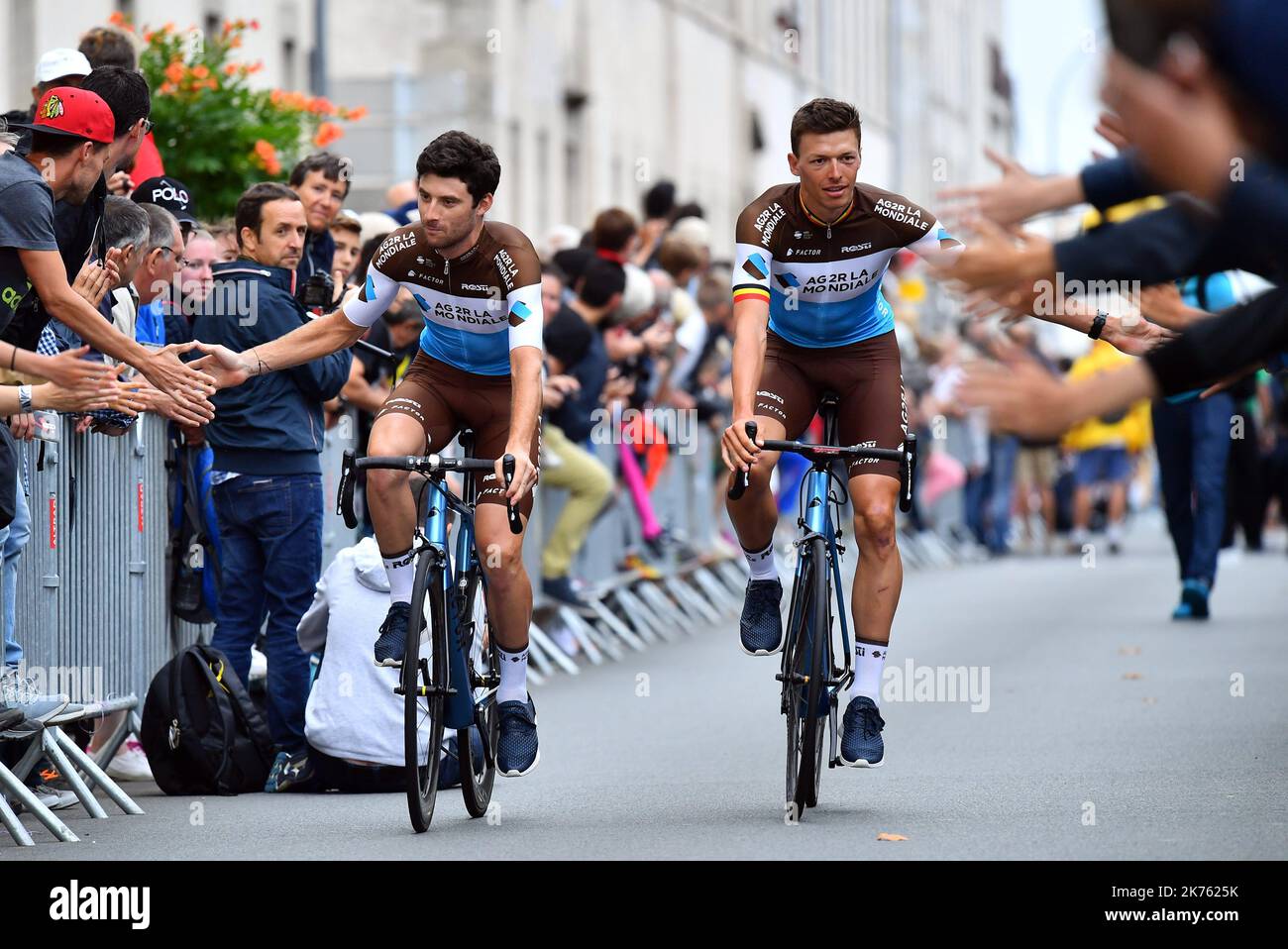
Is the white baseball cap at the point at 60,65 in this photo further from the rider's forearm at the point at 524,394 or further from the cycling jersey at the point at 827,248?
the cycling jersey at the point at 827,248

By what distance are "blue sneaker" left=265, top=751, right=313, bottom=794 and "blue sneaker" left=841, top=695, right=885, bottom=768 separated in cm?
232

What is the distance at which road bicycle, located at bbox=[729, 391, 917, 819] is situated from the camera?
29.0 feet

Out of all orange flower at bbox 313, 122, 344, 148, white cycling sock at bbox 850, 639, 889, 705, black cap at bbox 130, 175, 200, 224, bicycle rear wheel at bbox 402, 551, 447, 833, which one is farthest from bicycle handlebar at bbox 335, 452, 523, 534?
orange flower at bbox 313, 122, 344, 148

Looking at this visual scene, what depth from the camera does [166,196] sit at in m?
11.1

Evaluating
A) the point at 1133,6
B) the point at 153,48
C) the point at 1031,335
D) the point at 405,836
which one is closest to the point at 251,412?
the point at 405,836

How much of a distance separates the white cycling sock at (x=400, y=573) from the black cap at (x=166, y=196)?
9.18ft

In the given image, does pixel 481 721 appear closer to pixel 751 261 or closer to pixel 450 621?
pixel 450 621

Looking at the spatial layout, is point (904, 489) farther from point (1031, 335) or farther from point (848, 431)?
point (1031, 335)

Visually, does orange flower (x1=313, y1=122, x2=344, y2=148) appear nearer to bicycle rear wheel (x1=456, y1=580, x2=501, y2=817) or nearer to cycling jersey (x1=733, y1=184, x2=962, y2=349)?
cycling jersey (x1=733, y1=184, x2=962, y2=349)

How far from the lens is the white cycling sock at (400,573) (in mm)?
8836

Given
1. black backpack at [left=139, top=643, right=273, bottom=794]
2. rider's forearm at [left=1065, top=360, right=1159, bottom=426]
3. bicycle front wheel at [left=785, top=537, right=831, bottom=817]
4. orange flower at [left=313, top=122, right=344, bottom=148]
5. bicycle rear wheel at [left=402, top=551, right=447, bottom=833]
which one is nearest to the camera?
rider's forearm at [left=1065, top=360, right=1159, bottom=426]

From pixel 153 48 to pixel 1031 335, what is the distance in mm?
16091

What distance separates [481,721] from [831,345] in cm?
198
